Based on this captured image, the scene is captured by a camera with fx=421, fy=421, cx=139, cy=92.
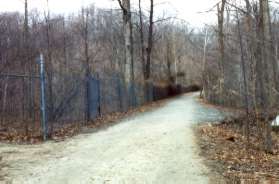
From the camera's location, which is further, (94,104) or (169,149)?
(94,104)

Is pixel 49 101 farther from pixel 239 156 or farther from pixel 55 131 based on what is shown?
pixel 239 156

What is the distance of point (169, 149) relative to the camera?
992 centimetres

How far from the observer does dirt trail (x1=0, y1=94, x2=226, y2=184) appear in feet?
23.7

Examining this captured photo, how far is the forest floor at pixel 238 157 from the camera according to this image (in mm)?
7875

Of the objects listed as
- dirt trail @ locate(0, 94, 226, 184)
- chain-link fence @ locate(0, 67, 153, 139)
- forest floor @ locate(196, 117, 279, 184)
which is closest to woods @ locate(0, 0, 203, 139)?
chain-link fence @ locate(0, 67, 153, 139)

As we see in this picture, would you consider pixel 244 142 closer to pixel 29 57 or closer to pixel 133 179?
pixel 133 179

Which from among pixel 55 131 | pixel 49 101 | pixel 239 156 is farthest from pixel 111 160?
pixel 49 101

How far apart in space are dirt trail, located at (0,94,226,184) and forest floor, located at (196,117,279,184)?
1.17ft

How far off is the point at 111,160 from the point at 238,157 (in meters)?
2.99

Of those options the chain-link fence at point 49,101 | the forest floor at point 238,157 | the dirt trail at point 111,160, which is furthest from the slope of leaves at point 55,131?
the forest floor at point 238,157

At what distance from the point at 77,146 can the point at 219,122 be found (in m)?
7.48

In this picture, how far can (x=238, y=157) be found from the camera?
9.59 metres

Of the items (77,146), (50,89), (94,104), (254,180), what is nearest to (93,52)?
(94,104)

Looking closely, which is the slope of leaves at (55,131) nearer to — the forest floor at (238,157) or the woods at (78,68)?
the woods at (78,68)
